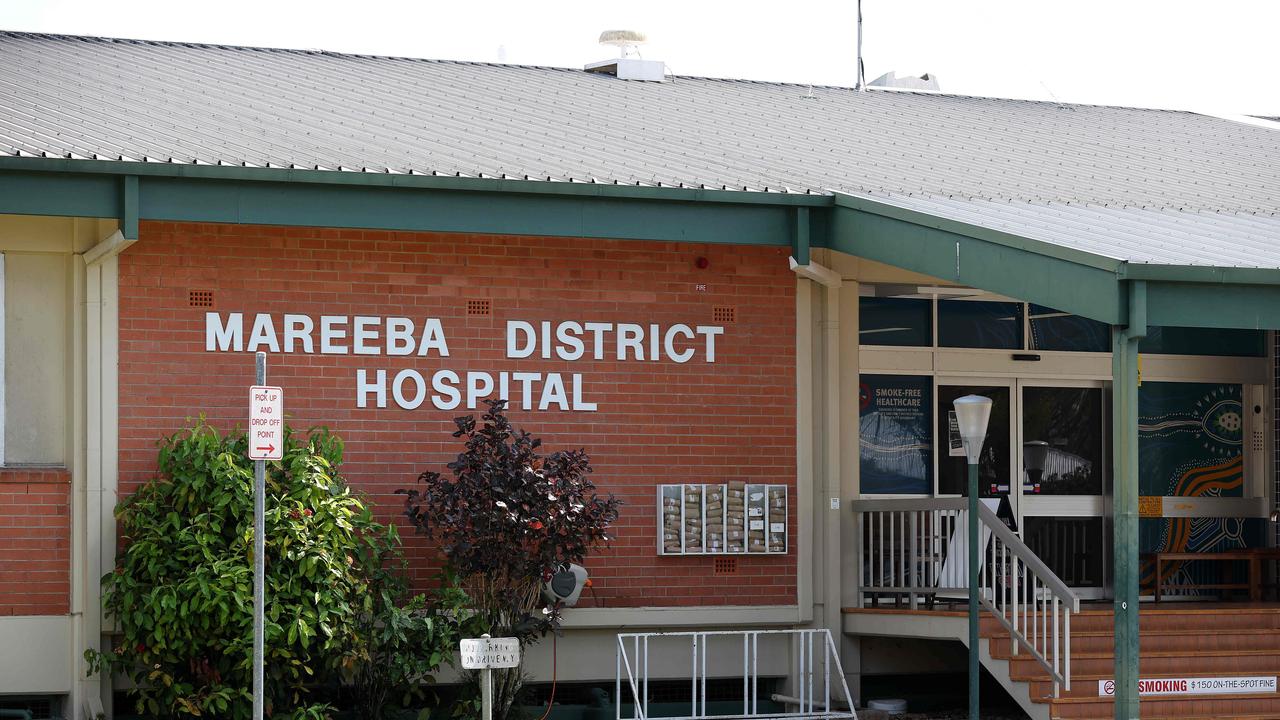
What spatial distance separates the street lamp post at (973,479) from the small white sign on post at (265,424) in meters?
4.44

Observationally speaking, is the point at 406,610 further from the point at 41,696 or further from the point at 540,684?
the point at 41,696

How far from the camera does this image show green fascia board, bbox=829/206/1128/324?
1042 cm

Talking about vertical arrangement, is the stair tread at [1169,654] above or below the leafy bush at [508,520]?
below

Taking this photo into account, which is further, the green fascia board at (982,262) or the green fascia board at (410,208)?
the green fascia board at (410,208)

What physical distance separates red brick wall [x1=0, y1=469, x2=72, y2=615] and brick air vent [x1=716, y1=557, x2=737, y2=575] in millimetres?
4885

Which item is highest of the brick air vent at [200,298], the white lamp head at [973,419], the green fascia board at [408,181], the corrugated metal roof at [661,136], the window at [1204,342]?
the corrugated metal roof at [661,136]

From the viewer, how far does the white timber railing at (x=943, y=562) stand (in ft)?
Answer: 40.8

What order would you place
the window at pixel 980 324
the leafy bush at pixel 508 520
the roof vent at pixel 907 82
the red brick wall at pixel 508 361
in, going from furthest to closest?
1. the roof vent at pixel 907 82
2. the window at pixel 980 324
3. the red brick wall at pixel 508 361
4. the leafy bush at pixel 508 520

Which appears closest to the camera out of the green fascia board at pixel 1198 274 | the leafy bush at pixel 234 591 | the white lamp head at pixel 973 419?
the green fascia board at pixel 1198 274

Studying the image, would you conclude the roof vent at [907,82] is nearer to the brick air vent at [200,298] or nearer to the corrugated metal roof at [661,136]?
the corrugated metal roof at [661,136]

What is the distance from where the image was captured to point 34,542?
12.2 m

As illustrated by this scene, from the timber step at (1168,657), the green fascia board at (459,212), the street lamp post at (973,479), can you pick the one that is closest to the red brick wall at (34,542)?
the green fascia board at (459,212)

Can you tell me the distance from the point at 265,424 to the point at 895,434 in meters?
6.85

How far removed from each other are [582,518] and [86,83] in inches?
236
